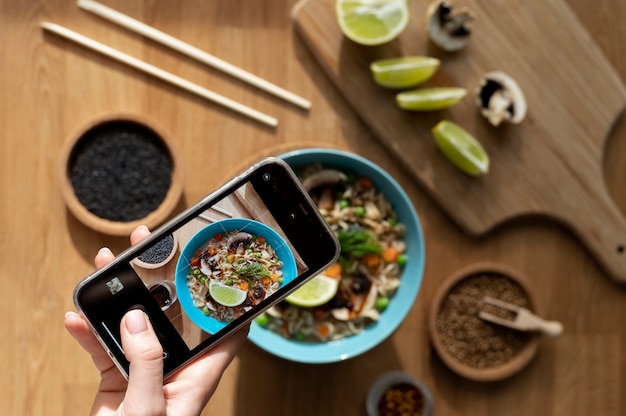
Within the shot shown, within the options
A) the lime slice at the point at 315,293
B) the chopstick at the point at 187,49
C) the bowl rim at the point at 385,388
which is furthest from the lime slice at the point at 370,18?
the bowl rim at the point at 385,388

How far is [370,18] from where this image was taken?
1.59 metres

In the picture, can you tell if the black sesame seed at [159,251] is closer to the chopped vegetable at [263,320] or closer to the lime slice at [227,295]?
the lime slice at [227,295]

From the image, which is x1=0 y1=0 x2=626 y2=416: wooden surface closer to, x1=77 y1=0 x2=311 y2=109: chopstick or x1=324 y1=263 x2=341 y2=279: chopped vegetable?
x1=77 y1=0 x2=311 y2=109: chopstick

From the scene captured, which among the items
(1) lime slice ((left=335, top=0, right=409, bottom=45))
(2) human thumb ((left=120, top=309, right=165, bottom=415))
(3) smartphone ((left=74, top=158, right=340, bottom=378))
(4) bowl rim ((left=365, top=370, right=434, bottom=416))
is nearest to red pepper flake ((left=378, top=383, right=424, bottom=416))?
(4) bowl rim ((left=365, top=370, right=434, bottom=416))

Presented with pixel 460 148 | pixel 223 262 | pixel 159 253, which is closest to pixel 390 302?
pixel 460 148

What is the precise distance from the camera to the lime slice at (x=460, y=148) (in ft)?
5.27

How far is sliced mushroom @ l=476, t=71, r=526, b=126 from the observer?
1.64 metres

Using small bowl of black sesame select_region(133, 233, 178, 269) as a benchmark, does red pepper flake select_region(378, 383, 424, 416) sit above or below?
below

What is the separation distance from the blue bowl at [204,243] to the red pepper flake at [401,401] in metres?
0.54

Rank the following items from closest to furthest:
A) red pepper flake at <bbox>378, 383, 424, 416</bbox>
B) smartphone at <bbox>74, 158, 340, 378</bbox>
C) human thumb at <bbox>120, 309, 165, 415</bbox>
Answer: human thumb at <bbox>120, 309, 165, 415</bbox> → smartphone at <bbox>74, 158, 340, 378</bbox> → red pepper flake at <bbox>378, 383, 424, 416</bbox>

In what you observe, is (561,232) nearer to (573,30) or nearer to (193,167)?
(573,30)

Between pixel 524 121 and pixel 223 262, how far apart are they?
34.4 inches

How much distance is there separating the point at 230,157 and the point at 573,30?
2.97 feet

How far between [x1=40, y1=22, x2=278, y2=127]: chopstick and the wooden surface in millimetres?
20
